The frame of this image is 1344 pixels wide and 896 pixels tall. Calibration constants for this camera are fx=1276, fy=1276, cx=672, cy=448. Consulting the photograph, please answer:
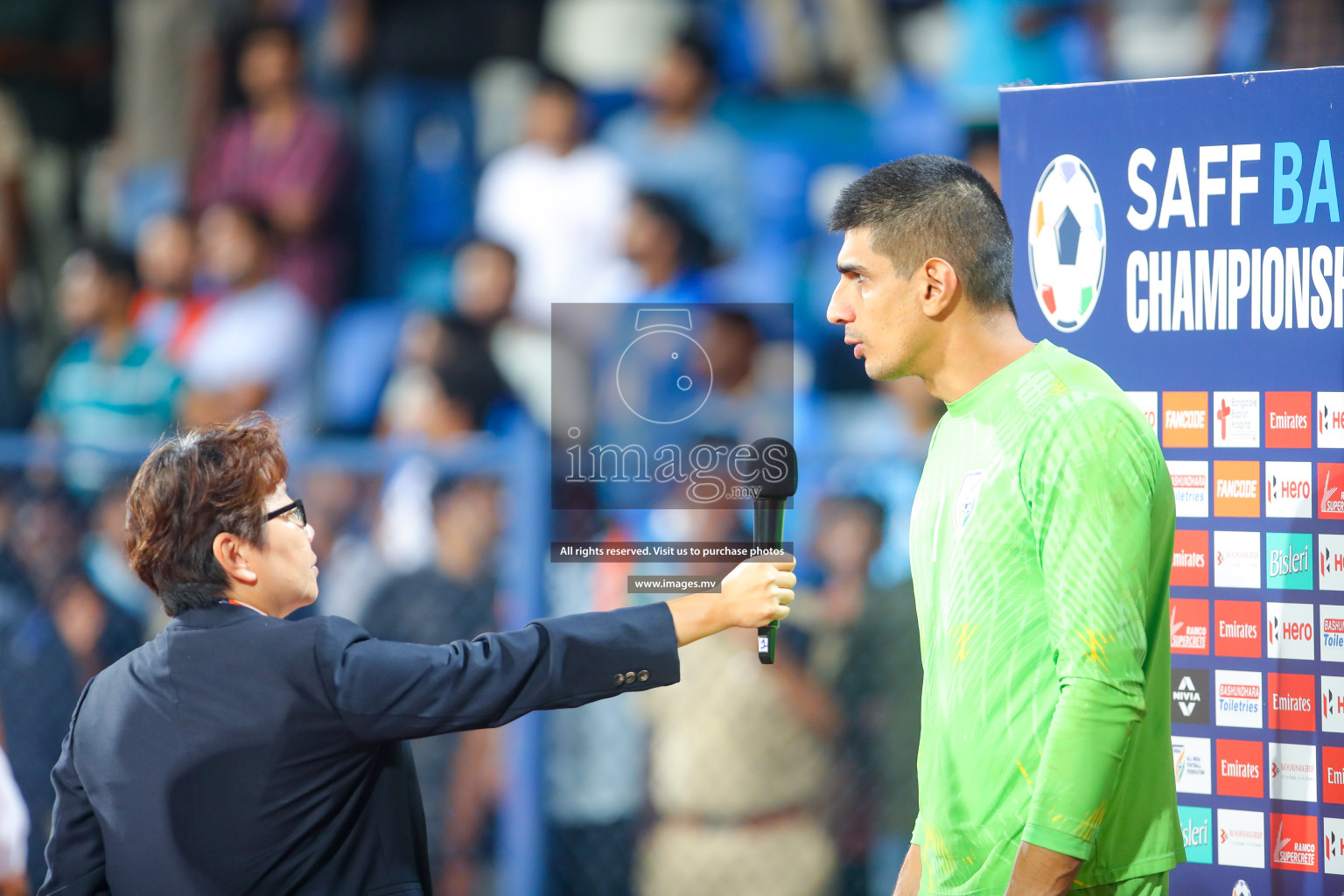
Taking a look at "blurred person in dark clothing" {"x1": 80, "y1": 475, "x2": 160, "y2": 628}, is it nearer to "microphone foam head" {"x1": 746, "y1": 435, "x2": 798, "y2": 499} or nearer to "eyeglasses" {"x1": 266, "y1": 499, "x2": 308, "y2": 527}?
"eyeglasses" {"x1": 266, "y1": 499, "x2": 308, "y2": 527}

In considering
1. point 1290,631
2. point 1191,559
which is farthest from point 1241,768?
point 1191,559

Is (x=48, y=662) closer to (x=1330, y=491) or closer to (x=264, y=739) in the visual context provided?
(x=264, y=739)

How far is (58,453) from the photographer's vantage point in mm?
4066

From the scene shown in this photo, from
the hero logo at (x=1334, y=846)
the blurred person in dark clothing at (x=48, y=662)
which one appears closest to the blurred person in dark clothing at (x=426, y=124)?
the blurred person in dark clothing at (x=48, y=662)

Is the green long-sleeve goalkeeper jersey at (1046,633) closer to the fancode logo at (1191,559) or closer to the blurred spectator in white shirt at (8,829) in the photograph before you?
the fancode logo at (1191,559)

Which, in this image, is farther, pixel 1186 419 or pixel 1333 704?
pixel 1186 419

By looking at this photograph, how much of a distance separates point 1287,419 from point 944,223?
89cm

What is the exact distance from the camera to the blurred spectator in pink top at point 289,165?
5996mm

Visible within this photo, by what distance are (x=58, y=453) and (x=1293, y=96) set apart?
142 inches

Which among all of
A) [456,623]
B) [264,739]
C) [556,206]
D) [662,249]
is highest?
[556,206]

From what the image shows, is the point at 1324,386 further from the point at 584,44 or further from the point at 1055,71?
the point at 584,44

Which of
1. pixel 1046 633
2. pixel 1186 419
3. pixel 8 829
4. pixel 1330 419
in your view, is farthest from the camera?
pixel 8 829

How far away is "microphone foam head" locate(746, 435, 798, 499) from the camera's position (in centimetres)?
204

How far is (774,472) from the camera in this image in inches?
80.4
